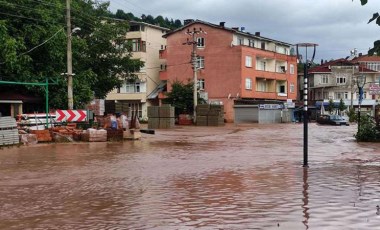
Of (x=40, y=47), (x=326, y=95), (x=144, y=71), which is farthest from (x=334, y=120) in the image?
(x=40, y=47)

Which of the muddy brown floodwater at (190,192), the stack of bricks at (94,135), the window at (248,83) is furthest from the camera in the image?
the window at (248,83)

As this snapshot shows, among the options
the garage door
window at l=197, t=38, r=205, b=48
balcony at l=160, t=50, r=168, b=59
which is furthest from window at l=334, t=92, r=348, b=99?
balcony at l=160, t=50, r=168, b=59

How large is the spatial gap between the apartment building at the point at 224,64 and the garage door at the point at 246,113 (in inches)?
8.0

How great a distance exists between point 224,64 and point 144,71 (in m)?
13.1

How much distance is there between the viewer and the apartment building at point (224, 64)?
213 feet

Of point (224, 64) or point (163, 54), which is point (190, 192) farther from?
point (163, 54)

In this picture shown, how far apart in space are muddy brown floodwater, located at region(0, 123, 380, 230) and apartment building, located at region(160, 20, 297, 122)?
158 ft

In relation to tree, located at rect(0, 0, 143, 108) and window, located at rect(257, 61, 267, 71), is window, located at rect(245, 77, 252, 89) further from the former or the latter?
tree, located at rect(0, 0, 143, 108)

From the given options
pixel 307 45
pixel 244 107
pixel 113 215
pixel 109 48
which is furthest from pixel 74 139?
pixel 244 107

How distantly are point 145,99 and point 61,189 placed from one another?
6182cm

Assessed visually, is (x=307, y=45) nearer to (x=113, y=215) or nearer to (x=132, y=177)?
(x=132, y=177)

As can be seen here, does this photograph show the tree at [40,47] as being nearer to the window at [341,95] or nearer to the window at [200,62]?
the window at [200,62]

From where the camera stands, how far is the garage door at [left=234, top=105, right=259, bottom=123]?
65.1 m

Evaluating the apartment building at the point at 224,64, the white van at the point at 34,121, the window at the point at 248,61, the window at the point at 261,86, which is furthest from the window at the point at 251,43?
the white van at the point at 34,121
